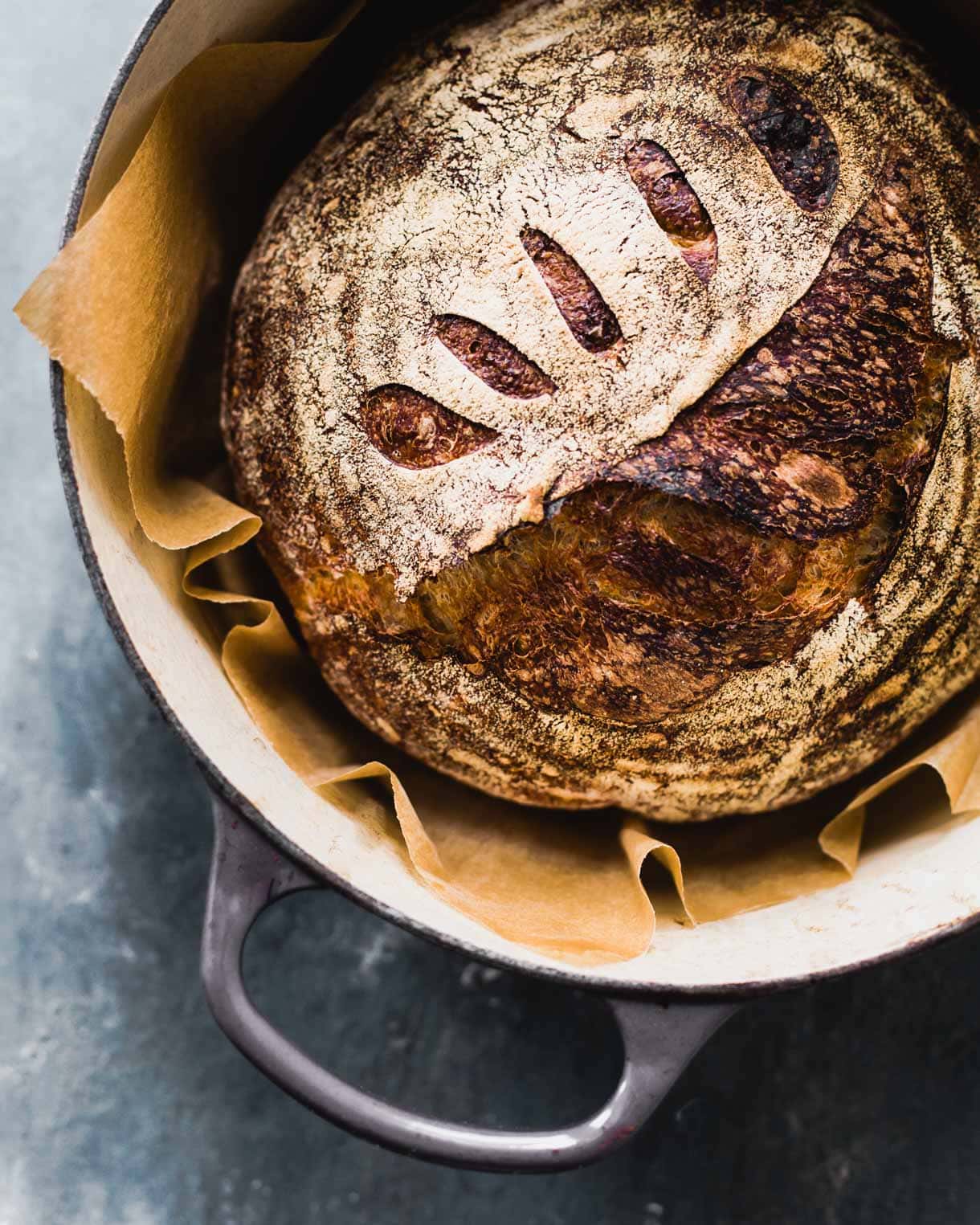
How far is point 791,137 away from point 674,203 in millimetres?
100

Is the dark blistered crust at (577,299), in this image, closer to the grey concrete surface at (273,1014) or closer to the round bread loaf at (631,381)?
the round bread loaf at (631,381)

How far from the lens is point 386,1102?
0.85 metres

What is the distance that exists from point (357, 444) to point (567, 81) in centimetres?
31

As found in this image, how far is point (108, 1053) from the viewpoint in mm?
1112

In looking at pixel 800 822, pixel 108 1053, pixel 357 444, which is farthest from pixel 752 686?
pixel 108 1053

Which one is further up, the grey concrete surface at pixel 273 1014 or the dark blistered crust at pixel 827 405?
the dark blistered crust at pixel 827 405

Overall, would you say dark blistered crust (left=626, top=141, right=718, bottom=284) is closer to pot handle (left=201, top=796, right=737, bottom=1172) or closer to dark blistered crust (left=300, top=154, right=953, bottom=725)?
dark blistered crust (left=300, top=154, right=953, bottom=725)

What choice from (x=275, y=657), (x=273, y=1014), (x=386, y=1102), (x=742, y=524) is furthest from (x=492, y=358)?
(x=273, y=1014)

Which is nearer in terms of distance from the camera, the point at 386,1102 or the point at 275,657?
the point at 386,1102

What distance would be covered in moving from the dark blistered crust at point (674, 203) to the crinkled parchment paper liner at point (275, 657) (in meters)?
0.29

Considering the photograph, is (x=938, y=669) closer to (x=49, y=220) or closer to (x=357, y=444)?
(x=357, y=444)

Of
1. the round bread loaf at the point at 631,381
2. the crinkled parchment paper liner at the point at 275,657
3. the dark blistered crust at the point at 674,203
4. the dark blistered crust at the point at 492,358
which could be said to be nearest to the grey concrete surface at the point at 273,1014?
Result: the crinkled parchment paper liner at the point at 275,657

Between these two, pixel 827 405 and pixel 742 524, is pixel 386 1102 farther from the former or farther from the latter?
pixel 827 405

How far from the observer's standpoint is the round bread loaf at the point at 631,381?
0.81m
